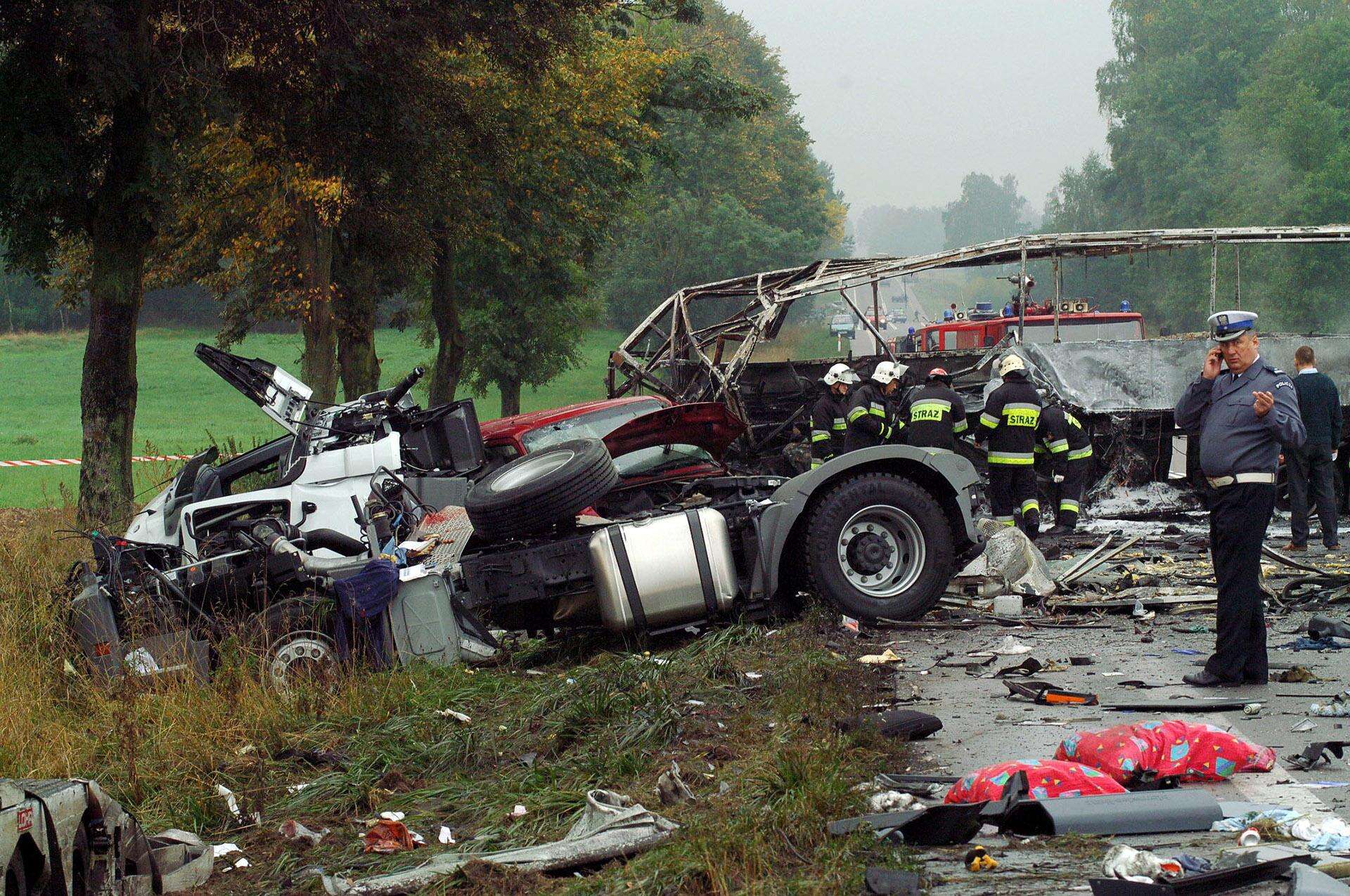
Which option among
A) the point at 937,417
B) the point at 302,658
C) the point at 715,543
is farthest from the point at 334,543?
the point at 937,417

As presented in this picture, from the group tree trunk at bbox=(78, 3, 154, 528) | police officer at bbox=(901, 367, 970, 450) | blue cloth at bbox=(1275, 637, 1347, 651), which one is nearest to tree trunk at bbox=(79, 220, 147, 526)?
tree trunk at bbox=(78, 3, 154, 528)

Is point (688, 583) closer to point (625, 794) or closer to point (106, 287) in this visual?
point (625, 794)

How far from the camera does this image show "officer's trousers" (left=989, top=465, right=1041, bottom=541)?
12.0m

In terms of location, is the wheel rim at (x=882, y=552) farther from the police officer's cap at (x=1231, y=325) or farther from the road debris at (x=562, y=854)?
the road debris at (x=562, y=854)

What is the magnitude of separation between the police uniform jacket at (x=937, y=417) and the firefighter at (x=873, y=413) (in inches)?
10.6

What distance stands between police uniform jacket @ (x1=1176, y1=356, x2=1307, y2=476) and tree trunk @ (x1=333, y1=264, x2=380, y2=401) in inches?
586

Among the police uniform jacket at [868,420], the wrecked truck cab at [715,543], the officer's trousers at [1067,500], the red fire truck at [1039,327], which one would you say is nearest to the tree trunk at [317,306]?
the red fire truck at [1039,327]

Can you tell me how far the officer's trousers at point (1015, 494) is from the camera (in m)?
12.0

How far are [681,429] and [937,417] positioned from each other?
145 inches

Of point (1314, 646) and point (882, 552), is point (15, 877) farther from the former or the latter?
point (1314, 646)

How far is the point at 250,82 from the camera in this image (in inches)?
542

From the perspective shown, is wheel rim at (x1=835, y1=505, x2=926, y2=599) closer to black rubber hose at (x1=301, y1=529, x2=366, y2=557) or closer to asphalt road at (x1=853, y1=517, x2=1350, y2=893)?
asphalt road at (x1=853, y1=517, x2=1350, y2=893)

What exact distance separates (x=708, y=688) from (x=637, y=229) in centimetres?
5014

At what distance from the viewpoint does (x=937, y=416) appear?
1234cm
